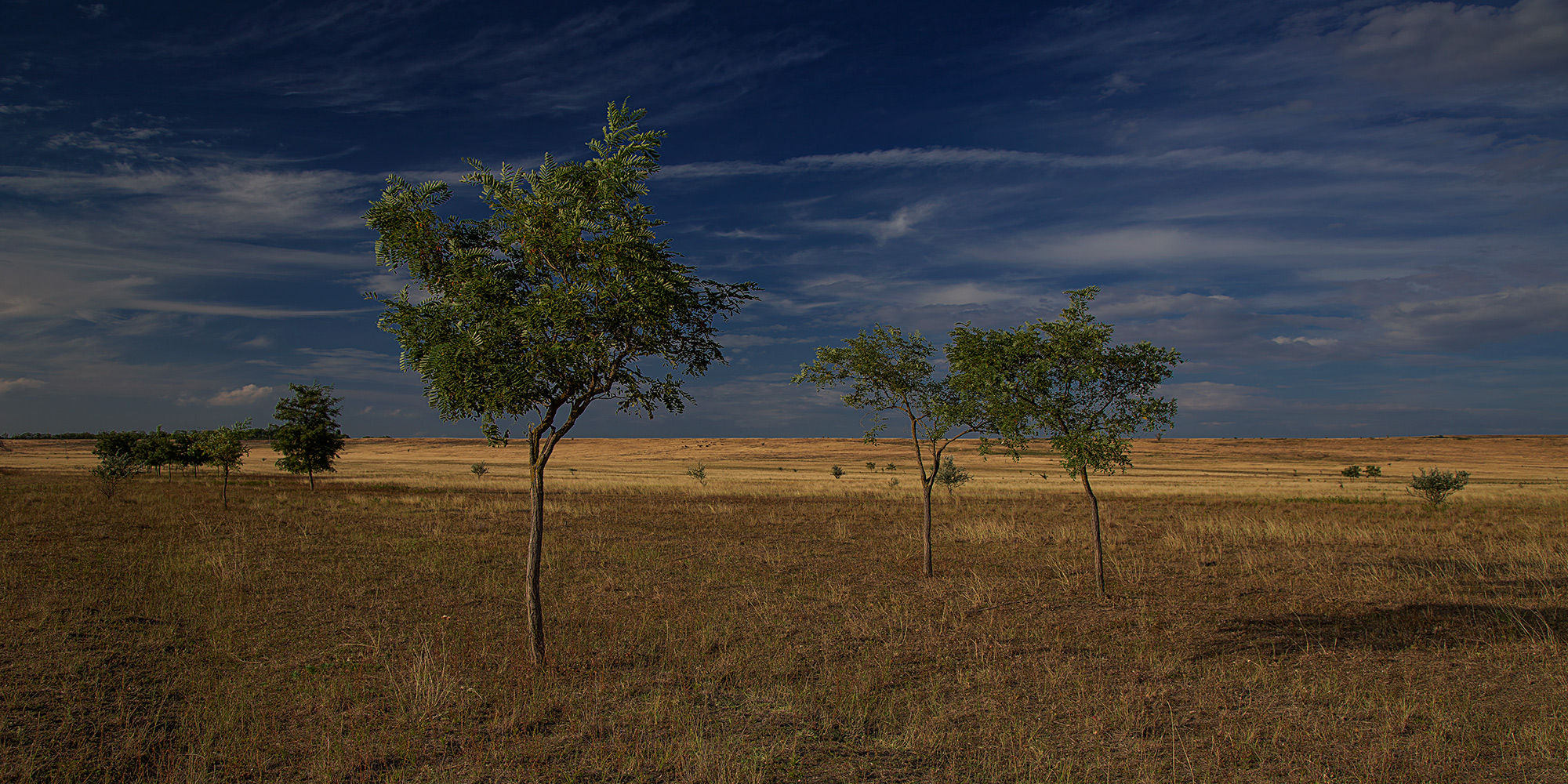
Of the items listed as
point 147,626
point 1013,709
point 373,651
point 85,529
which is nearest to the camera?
point 1013,709

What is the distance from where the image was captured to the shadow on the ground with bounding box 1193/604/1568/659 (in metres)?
11.5

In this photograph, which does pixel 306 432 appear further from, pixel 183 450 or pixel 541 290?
pixel 541 290

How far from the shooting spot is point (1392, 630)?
40.9 feet

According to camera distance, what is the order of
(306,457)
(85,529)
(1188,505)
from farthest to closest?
(306,457) → (1188,505) → (85,529)

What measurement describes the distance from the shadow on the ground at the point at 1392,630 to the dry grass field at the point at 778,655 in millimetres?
94

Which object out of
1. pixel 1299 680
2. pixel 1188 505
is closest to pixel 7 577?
pixel 1299 680

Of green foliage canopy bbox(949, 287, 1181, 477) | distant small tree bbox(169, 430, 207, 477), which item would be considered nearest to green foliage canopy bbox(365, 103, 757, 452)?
green foliage canopy bbox(949, 287, 1181, 477)

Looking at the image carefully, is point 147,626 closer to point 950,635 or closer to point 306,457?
point 950,635

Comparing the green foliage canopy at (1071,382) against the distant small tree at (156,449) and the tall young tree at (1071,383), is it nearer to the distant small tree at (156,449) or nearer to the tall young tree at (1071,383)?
the tall young tree at (1071,383)

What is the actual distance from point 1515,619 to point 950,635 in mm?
9993

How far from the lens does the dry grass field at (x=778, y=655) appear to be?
7.15 metres

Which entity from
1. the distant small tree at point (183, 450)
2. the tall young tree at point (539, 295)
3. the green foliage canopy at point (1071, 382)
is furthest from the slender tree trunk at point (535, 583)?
the distant small tree at point (183, 450)

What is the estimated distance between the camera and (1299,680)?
9422 millimetres

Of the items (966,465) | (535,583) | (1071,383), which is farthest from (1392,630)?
(966,465)
